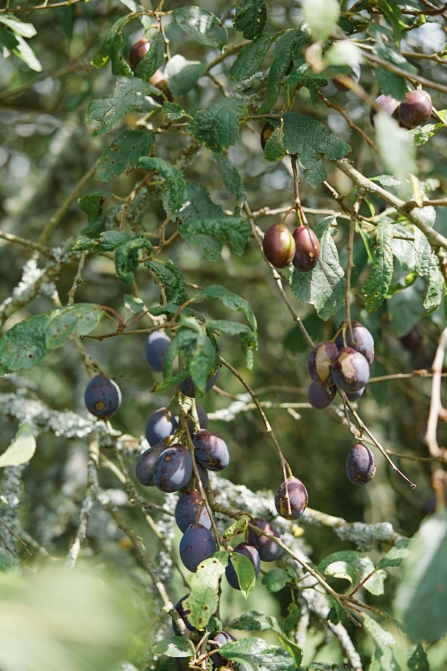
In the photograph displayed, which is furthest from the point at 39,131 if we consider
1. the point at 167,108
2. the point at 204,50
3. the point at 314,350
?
the point at 314,350

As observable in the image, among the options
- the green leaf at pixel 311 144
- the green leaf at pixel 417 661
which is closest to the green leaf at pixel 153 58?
the green leaf at pixel 311 144

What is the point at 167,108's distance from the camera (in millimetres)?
938

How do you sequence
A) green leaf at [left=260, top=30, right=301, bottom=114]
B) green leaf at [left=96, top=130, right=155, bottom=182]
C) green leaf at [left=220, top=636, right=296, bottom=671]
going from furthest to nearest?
green leaf at [left=96, top=130, right=155, bottom=182], green leaf at [left=260, top=30, right=301, bottom=114], green leaf at [left=220, top=636, right=296, bottom=671]

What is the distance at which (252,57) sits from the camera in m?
0.97

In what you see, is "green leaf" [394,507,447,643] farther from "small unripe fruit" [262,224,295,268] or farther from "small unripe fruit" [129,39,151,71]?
"small unripe fruit" [129,39,151,71]

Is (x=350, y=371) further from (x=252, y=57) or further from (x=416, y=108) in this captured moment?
(x=252, y=57)

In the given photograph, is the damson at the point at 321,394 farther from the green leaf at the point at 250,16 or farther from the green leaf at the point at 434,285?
the green leaf at the point at 250,16

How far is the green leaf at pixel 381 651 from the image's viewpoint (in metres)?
0.82

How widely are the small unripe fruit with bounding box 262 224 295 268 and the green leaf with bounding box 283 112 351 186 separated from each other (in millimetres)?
108

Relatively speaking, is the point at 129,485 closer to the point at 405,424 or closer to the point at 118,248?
the point at 118,248

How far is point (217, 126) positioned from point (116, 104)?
18 cm

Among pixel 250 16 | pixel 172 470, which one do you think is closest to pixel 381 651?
pixel 172 470

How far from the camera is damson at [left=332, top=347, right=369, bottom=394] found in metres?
0.80

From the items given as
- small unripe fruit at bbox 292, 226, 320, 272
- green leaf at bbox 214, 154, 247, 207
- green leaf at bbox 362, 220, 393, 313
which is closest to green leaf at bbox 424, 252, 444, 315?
green leaf at bbox 362, 220, 393, 313
